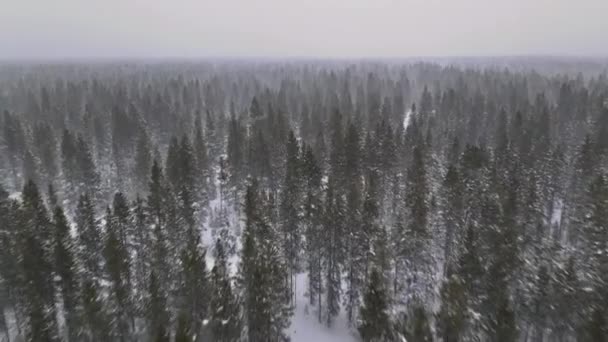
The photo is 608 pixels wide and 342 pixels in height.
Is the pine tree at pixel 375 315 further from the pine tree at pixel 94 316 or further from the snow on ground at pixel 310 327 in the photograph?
the pine tree at pixel 94 316

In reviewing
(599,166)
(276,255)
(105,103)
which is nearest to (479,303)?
(276,255)

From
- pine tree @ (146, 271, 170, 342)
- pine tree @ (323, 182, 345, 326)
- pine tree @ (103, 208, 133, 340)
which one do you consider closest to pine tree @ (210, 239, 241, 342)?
pine tree @ (146, 271, 170, 342)

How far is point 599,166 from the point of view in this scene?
50.1 meters

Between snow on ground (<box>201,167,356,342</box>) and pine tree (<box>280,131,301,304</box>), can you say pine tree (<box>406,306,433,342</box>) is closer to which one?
snow on ground (<box>201,167,356,342</box>)

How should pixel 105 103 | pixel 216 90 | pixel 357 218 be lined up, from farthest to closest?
pixel 216 90, pixel 105 103, pixel 357 218

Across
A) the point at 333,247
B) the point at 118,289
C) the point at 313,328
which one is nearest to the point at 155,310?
the point at 118,289

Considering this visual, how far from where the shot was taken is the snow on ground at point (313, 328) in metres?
34.7

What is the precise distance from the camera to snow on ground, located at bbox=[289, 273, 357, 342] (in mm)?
34688

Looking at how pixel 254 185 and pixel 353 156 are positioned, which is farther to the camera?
pixel 353 156

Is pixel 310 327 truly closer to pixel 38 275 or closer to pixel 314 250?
pixel 314 250

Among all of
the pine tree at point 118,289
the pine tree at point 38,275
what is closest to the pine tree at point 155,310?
the pine tree at point 118,289

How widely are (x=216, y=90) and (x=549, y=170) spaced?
110 metres

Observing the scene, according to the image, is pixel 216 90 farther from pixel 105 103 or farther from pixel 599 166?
pixel 599 166

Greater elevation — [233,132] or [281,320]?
[233,132]
